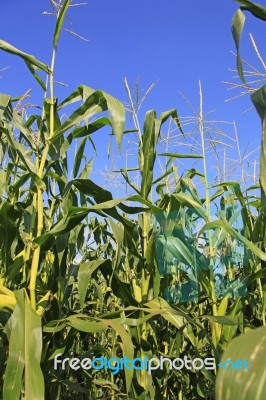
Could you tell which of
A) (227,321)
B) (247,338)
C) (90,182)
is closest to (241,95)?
(90,182)

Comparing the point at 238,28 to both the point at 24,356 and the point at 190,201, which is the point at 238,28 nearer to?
the point at 190,201

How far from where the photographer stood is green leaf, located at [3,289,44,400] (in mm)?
1247

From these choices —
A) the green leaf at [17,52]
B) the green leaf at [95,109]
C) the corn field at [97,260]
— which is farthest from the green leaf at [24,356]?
the green leaf at [17,52]

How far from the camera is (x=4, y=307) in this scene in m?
1.49

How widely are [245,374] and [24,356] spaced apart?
0.96 meters

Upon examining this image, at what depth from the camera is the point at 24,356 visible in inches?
51.5

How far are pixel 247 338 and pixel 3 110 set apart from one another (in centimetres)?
142

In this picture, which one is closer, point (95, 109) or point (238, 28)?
point (238, 28)

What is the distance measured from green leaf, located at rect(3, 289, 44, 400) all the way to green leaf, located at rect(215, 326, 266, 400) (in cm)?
89

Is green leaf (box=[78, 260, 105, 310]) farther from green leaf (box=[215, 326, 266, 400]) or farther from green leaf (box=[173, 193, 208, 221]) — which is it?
green leaf (box=[215, 326, 266, 400])

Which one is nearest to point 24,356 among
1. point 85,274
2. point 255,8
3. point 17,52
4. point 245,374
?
point 85,274

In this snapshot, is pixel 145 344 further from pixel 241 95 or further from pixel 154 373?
pixel 241 95

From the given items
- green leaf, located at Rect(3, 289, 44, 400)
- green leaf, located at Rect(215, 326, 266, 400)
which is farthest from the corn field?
green leaf, located at Rect(215, 326, 266, 400)

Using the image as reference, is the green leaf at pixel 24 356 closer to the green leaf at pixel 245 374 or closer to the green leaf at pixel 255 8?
the green leaf at pixel 245 374
